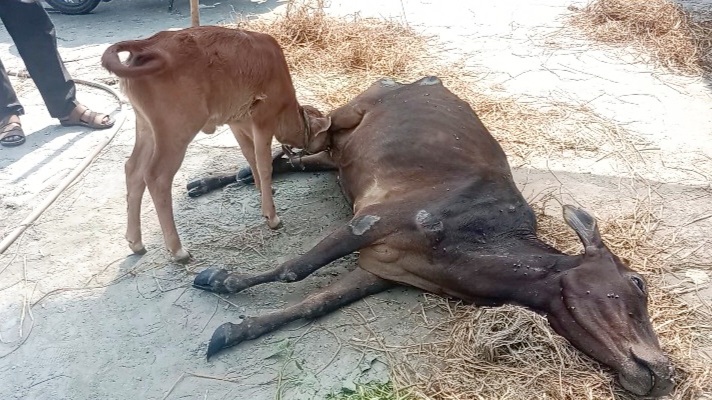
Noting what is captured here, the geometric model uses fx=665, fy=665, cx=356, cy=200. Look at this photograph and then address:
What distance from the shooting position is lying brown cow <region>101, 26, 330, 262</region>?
10.7ft

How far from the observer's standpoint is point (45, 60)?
5145 mm

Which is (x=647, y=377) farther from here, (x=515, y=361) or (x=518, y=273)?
(x=518, y=273)

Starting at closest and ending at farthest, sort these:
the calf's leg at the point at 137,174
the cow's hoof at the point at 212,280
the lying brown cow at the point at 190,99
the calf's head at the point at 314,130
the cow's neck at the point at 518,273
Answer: the cow's neck at the point at 518,273 < the lying brown cow at the point at 190,99 < the cow's hoof at the point at 212,280 < the calf's leg at the point at 137,174 < the calf's head at the point at 314,130

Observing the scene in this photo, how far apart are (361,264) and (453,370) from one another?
2.66 ft

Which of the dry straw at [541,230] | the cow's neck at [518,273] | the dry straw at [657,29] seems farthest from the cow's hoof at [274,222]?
the dry straw at [657,29]

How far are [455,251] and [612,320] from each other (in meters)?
0.81

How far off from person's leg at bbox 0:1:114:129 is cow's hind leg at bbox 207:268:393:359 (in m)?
2.78

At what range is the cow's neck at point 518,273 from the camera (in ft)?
9.89

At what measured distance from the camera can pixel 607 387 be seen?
2717 mm

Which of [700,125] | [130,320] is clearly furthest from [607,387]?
[700,125]

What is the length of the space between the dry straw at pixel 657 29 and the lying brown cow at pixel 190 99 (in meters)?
3.99

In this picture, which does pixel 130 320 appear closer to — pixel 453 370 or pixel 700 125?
pixel 453 370

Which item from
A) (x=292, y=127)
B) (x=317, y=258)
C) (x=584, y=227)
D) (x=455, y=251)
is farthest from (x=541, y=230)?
(x=292, y=127)

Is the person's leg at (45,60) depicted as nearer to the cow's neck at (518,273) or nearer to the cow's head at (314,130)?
the cow's head at (314,130)
